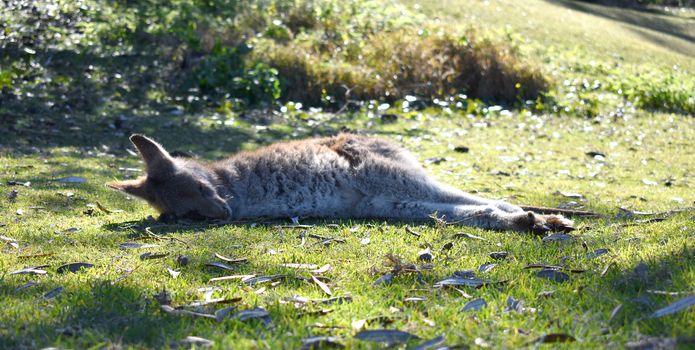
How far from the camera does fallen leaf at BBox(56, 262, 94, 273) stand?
4.40 metres

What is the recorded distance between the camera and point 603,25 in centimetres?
2456

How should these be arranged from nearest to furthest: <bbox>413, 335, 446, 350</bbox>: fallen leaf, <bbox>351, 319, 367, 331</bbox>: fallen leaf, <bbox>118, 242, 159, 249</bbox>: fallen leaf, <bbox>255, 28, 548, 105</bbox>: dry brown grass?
<bbox>413, 335, 446, 350</bbox>: fallen leaf, <bbox>351, 319, 367, 331</bbox>: fallen leaf, <bbox>118, 242, 159, 249</bbox>: fallen leaf, <bbox>255, 28, 548, 105</bbox>: dry brown grass

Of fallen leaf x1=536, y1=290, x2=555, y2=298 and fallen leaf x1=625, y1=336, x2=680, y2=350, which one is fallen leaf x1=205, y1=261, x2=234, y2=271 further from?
fallen leaf x1=625, y1=336, x2=680, y2=350

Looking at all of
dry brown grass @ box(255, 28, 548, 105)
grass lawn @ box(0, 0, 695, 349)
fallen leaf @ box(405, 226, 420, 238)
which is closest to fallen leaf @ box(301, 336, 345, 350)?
grass lawn @ box(0, 0, 695, 349)

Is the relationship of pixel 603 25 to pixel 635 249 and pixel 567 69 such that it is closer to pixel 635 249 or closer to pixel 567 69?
pixel 567 69

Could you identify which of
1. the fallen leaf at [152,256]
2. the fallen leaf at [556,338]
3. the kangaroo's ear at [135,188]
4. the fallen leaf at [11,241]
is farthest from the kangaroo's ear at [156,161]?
the fallen leaf at [556,338]

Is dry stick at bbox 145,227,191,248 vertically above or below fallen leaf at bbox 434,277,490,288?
below

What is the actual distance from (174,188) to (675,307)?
3.81 metres

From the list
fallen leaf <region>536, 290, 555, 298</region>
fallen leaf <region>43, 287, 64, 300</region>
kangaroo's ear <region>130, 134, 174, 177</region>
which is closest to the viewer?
fallen leaf <region>536, 290, 555, 298</region>

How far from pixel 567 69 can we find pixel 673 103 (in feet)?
8.73

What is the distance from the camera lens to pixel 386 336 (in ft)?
10.7

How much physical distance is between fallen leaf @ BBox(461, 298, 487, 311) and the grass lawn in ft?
0.09

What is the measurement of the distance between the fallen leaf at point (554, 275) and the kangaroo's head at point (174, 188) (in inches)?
103

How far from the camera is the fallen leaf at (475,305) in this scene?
11.9ft
